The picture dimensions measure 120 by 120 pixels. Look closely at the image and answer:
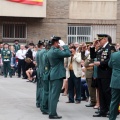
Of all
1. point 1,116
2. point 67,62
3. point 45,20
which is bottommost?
point 1,116

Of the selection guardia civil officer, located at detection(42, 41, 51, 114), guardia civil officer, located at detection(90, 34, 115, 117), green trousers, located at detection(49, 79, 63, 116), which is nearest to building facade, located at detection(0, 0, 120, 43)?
guardia civil officer, located at detection(42, 41, 51, 114)

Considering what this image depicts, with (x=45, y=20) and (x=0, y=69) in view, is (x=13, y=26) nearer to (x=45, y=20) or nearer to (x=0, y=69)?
(x=45, y=20)

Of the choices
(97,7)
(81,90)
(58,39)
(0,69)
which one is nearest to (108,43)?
(58,39)

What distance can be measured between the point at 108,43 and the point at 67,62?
2.81m

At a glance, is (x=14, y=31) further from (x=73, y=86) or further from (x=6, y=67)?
(x=73, y=86)

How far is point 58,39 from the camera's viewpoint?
1073 cm

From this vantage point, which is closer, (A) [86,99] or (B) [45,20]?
(A) [86,99]

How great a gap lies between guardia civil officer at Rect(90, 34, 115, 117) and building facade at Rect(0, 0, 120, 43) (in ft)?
56.4

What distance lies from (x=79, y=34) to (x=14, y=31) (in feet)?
13.9

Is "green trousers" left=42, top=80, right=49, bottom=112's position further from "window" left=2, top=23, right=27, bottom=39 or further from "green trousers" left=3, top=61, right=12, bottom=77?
"window" left=2, top=23, right=27, bottom=39

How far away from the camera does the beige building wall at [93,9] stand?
2803cm

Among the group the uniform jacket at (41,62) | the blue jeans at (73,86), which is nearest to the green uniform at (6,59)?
the blue jeans at (73,86)

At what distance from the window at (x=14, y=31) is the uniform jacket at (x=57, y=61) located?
17.9 m

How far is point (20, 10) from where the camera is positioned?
27438mm
